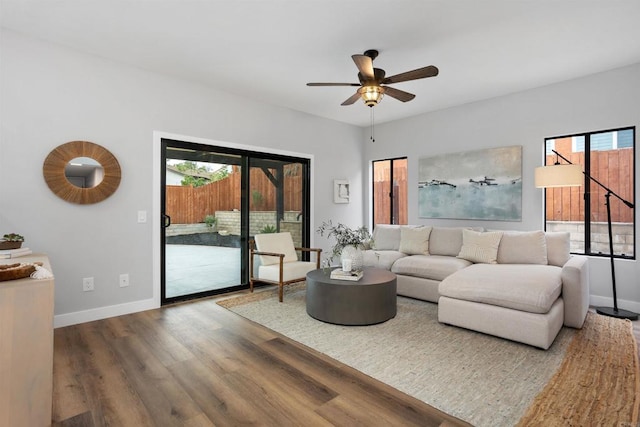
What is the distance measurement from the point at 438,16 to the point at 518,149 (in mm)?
2575

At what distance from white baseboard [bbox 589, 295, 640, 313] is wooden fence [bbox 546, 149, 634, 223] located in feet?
3.00

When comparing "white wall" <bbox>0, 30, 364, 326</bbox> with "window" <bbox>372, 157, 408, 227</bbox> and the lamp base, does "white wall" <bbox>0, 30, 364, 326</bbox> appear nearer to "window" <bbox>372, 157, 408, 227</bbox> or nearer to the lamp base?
"window" <bbox>372, 157, 408, 227</bbox>

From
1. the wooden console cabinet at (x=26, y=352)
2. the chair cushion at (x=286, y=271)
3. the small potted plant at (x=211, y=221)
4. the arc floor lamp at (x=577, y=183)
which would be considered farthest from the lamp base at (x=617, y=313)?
the wooden console cabinet at (x=26, y=352)

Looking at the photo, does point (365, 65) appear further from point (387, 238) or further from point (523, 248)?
point (387, 238)

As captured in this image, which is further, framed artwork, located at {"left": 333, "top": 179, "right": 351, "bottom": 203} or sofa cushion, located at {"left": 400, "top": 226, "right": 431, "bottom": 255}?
framed artwork, located at {"left": 333, "top": 179, "right": 351, "bottom": 203}

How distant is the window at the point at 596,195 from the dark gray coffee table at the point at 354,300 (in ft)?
8.58

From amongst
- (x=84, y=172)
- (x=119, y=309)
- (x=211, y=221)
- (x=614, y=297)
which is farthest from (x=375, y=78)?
(x=119, y=309)

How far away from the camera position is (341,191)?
19.8 ft

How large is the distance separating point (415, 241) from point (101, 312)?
3935mm

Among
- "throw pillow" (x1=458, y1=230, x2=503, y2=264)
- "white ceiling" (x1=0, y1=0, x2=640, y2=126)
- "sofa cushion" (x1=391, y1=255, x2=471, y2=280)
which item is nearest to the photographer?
"white ceiling" (x1=0, y1=0, x2=640, y2=126)

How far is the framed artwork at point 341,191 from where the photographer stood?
593 centimetres

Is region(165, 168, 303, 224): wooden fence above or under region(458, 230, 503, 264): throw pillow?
above

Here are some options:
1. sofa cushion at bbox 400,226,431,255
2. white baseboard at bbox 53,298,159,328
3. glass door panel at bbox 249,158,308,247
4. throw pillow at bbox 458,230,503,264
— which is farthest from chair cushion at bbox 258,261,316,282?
throw pillow at bbox 458,230,503,264

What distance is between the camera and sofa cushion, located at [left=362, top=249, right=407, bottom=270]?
14.9ft
